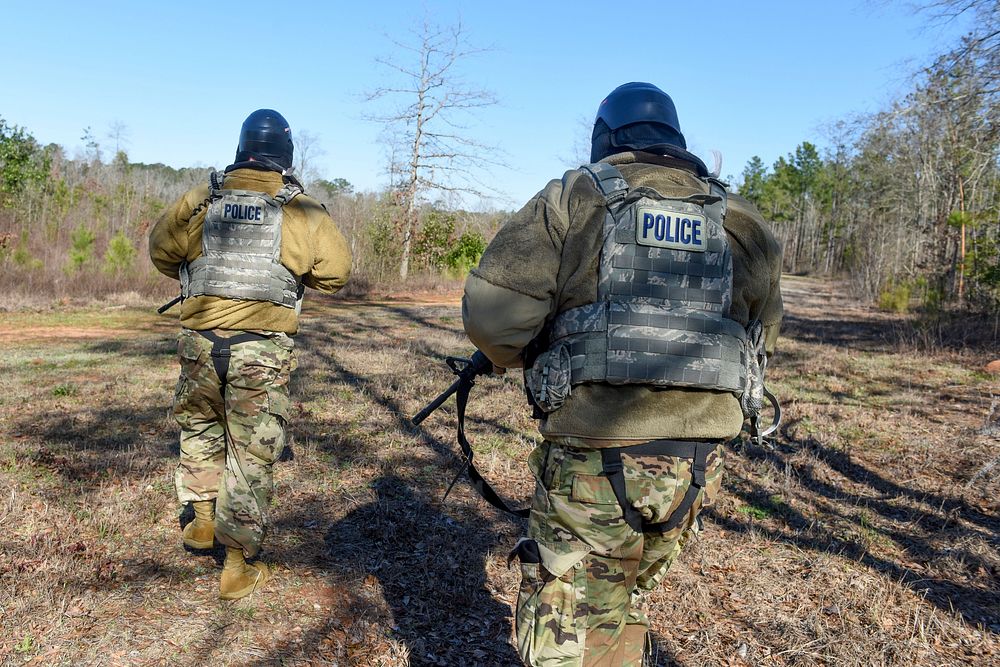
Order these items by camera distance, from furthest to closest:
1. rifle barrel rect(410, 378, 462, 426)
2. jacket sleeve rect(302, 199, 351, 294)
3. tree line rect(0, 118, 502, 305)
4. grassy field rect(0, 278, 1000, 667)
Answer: tree line rect(0, 118, 502, 305) → jacket sleeve rect(302, 199, 351, 294) → grassy field rect(0, 278, 1000, 667) → rifle barrel rect(410, 378, 462, 426)

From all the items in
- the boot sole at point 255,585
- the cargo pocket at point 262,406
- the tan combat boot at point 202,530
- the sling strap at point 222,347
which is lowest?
the boot sole at point 255,585

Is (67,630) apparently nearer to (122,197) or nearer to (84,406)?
(84,406)

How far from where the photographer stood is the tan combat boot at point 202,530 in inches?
139

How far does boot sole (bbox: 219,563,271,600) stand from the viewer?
10.4 feet

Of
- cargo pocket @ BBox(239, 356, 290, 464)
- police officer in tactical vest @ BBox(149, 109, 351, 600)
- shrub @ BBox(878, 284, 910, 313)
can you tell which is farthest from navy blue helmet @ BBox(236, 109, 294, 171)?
shrub @ BBox(878, 284, 910, 313)

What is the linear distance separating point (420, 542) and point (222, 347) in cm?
162

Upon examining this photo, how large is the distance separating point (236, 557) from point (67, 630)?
27.8 inches

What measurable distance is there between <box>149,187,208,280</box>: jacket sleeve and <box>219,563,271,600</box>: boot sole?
1.52m

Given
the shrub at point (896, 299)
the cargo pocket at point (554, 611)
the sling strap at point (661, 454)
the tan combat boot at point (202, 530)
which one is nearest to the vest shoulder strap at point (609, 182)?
the sling strap at point (661, 454)

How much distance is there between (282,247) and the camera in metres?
3.31

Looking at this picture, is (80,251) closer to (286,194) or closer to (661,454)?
(286,194)

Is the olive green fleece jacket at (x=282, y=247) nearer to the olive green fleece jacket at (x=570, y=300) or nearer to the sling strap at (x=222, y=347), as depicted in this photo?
the sling strap at (x=222, y=347)

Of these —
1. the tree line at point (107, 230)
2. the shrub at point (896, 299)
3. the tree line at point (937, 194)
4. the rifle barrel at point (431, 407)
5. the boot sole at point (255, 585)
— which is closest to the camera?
the rifle barrel at point (431, 407)

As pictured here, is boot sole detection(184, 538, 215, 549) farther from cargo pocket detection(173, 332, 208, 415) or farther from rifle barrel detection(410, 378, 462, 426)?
rifle barrel detection(410, 378, 462, 426)
